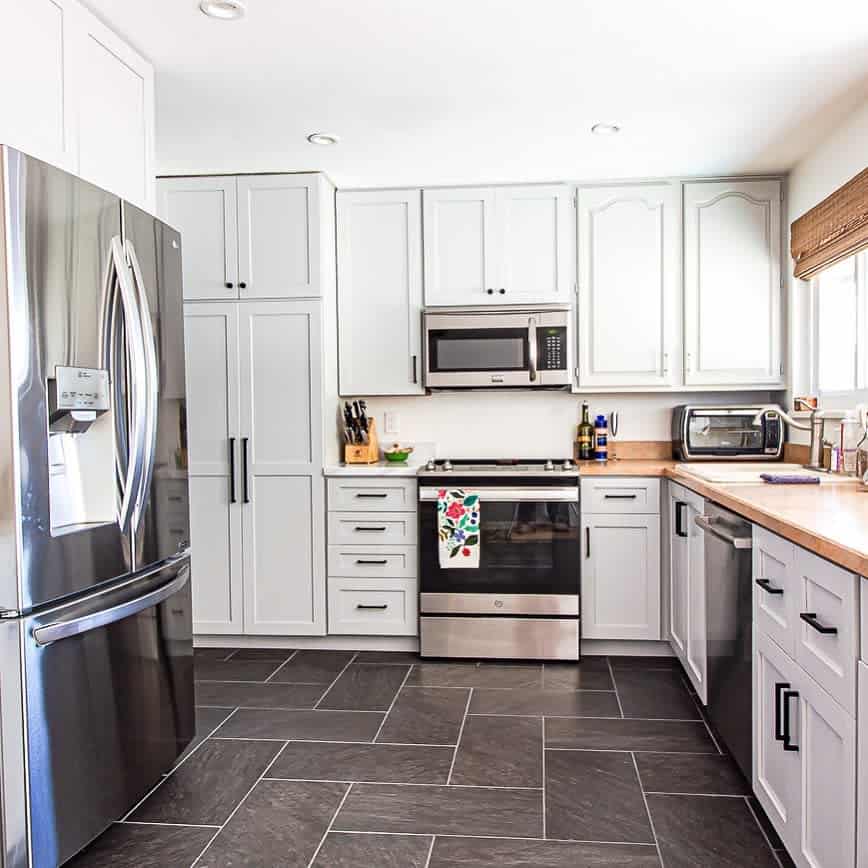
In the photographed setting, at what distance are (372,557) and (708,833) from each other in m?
2.08

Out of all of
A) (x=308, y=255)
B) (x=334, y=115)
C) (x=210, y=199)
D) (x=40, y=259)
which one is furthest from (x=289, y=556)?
(x=40, y=259)

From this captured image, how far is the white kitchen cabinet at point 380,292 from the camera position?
4.21 meters

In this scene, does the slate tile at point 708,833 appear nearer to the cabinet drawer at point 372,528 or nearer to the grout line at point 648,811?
the grout line at point 648,811

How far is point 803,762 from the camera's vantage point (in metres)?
1.85

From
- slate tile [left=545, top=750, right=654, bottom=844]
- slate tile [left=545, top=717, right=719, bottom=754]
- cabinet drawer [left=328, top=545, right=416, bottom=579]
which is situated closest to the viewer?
slate tile [left=545, top=750, right=654, bottom=844]

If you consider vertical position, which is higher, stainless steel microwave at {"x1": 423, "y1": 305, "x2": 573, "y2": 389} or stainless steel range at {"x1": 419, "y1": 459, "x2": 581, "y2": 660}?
stainless steel microwave at {"x1": 423, "y1": 305, "x2": 573, "y2": 389}

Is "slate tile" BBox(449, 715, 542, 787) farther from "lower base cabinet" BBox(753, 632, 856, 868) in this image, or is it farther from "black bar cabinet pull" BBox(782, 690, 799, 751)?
"black bar cabinet pull" BBox(782, 690, 799, 751)

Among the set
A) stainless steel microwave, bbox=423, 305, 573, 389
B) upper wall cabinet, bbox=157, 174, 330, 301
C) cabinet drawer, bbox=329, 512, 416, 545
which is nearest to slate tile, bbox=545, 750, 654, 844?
cabinet drawer, bbox=329, 512, 416, 545

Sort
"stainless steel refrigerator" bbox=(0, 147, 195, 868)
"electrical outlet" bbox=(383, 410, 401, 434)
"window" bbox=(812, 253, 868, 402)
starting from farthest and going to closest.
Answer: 1. "electrical outlet" bbox=(383, 410, 401, 434)
2. "window" bbox=(812, 253, 868, 402)
3. "stainless steel refrigerator" bbox=(0, 147, 195, 868)

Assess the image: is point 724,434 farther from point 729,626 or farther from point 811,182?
point 729,626

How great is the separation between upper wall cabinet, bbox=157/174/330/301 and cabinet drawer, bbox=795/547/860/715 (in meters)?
2.75

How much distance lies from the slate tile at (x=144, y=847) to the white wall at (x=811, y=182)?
3.09 metres

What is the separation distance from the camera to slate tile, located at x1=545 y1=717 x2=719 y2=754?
285cm

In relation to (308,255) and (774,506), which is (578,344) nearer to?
(308,255)
